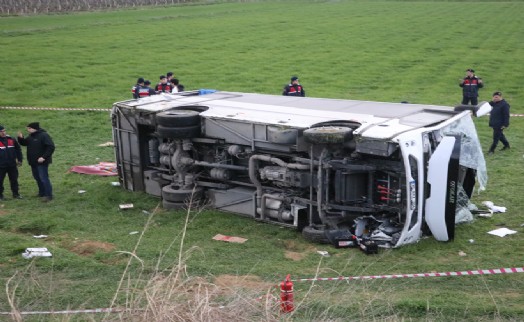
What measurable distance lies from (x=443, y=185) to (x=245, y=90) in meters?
16.8

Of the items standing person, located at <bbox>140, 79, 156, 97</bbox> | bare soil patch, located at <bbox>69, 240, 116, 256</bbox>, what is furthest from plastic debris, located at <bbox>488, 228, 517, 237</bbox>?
standing person, located at <bbox>140, 79, 156, 97</bbox>

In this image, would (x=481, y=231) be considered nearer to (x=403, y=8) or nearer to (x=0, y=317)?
(x=0, y=317)

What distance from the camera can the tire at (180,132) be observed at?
497 inches

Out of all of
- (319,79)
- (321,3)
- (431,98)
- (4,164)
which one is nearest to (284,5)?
(321,3)

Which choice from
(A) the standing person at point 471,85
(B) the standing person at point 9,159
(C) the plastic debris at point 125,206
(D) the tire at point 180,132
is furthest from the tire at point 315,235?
(A) the standing person at point 471,85

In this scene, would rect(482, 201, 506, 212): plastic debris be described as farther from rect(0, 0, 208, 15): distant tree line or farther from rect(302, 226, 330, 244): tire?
Result: rect(0, 0, 208, 15): distant tree line

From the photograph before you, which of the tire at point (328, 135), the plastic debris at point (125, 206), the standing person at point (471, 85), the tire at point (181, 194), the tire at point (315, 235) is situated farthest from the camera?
the standing person at point (471, 85)

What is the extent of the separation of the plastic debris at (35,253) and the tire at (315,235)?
386 centimetres

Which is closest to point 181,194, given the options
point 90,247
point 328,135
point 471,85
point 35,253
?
point 90,247

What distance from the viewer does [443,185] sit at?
10742 mm

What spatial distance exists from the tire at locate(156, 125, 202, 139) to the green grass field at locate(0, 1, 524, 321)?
4.65 feet

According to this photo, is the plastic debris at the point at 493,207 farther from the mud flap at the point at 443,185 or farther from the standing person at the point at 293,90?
the standing person at the point at 293,90

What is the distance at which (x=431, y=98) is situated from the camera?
25688mm

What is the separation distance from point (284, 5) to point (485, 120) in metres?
42.4
